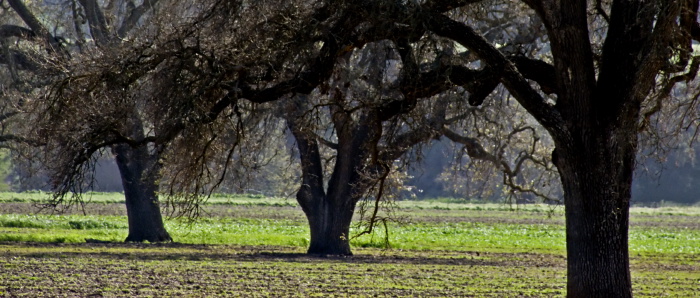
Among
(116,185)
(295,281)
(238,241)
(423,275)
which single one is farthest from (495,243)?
(116,185)

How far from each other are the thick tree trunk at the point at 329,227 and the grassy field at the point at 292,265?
21.1 inches

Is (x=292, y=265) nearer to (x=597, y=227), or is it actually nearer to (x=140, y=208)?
(x=140, y=208)

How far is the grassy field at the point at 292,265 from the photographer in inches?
604

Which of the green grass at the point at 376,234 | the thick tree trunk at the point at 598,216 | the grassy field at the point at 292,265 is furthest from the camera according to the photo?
the green grass at the point at 376,234

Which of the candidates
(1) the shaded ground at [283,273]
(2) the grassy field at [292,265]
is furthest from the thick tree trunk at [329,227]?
(1) the shaded ground at [283,273]

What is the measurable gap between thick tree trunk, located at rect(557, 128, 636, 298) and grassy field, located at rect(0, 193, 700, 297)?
230 centimetres

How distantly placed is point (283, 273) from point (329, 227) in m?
6.13

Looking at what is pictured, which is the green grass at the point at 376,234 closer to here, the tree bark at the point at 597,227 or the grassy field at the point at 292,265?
the grassy field at the point at 292,265

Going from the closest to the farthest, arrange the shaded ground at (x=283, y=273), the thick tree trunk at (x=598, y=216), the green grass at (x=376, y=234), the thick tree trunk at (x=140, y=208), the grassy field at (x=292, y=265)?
the thick tree trunk at (x=598, y=216) → the shaded ground at (x=283, y=273) → the grassy field at (x=292, y=265) → the thick tree trunk at (x=140, y=208) → the green grass at (x=376, y=234)

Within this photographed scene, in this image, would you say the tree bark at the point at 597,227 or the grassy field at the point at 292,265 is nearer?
the tree bark at the point at 597,227

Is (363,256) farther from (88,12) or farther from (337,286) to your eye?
(88,12)

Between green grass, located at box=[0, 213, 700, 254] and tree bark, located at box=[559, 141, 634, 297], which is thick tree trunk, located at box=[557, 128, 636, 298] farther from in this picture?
green grass, located at box=[0, 213, 700, 254]

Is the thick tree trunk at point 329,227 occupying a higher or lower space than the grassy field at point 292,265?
higher

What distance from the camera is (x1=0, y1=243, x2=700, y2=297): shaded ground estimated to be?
49.4 ft
